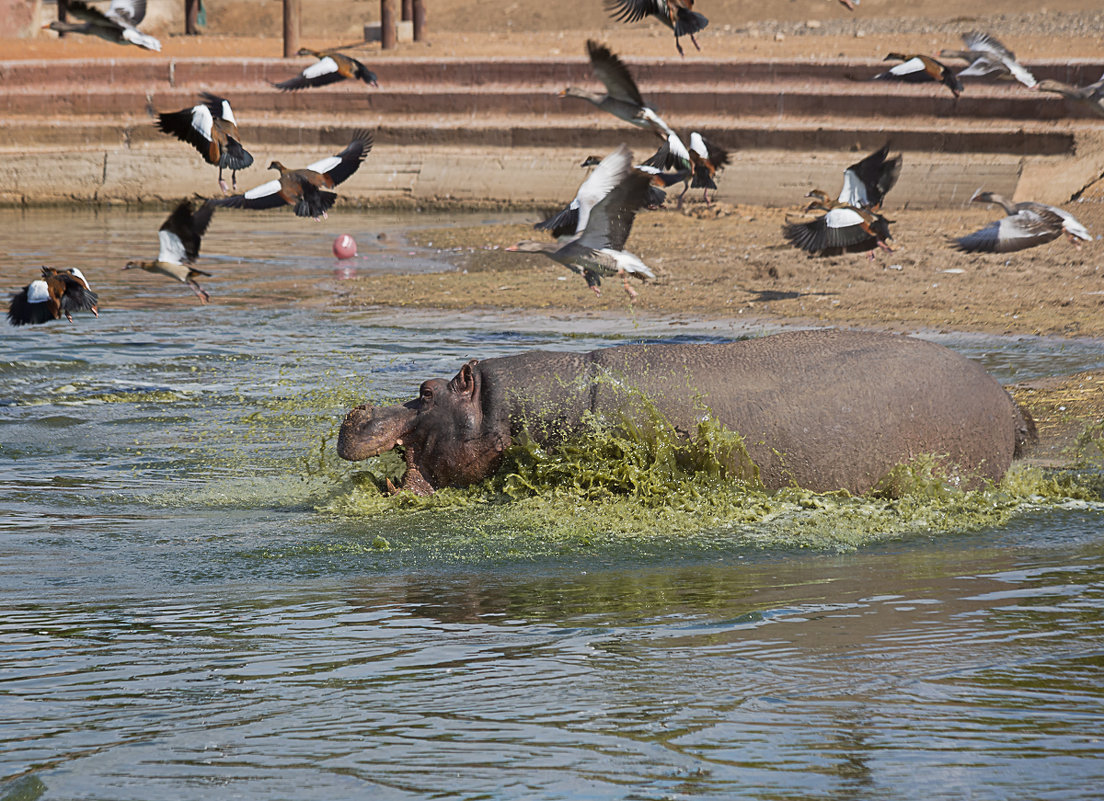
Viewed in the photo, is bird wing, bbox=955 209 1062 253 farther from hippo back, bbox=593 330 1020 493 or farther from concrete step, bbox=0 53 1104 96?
concrete step, bbox=0 53 1104 96

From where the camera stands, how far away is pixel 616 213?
7.98 m

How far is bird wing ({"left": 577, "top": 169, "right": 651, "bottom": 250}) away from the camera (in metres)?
7.77

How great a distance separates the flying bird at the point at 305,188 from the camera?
Answer: 33.2 ft

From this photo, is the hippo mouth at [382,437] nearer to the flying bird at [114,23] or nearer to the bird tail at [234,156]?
the bird tail at [234,156]

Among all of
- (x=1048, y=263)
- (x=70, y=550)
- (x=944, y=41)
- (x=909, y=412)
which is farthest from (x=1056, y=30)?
(x=70, y=550)

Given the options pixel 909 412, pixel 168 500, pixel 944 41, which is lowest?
pixel 168 500

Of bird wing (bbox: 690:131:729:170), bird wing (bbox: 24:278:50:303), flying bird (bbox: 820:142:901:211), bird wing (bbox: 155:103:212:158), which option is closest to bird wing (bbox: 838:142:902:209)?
flying bird (bbox: 820:142:901:211)

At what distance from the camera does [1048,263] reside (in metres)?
12.7

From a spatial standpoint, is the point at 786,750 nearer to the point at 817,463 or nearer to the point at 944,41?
the point at 817,463

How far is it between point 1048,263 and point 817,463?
7.86 metres

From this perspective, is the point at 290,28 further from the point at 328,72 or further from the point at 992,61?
the point at 992,61

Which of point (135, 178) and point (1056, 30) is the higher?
point (1056, 30)

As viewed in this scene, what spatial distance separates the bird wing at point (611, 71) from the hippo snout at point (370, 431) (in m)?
3.28

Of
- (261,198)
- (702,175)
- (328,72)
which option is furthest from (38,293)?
(702,175)
